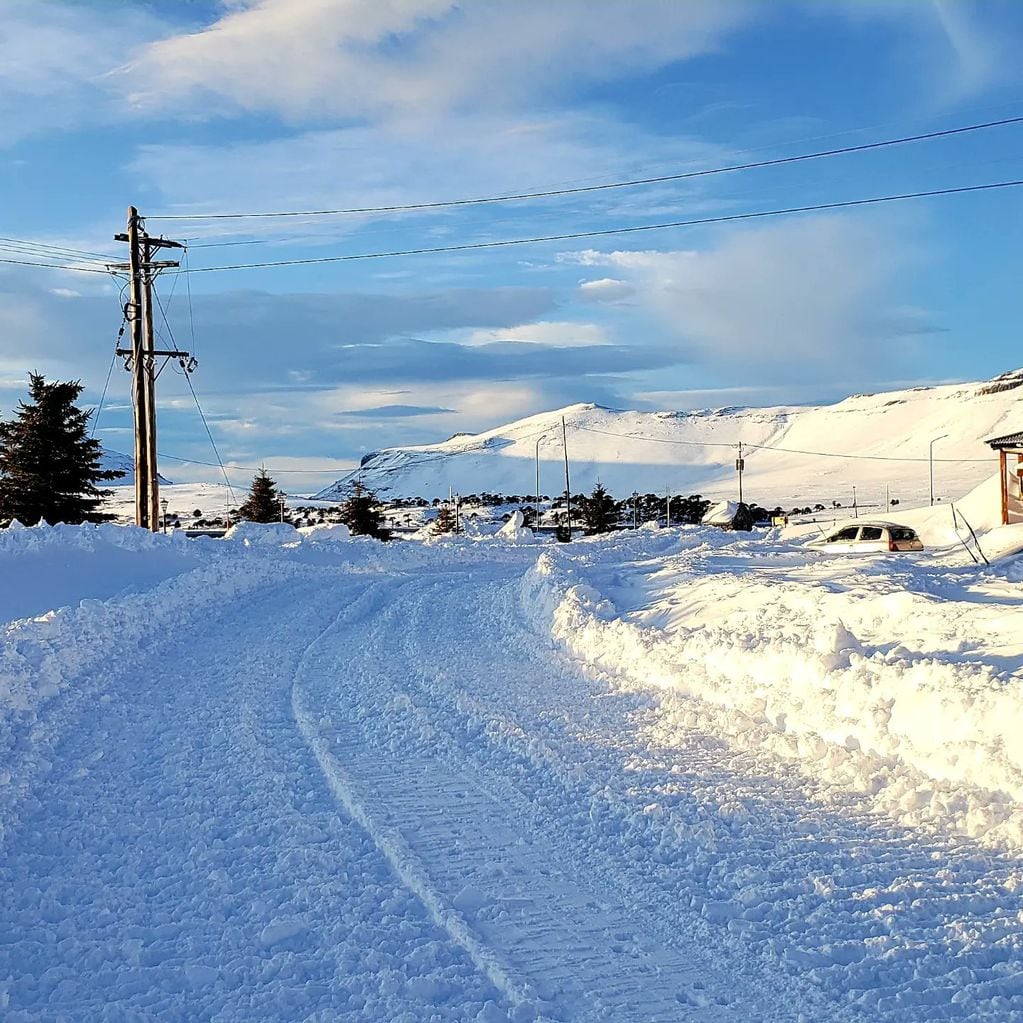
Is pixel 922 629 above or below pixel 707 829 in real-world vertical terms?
above

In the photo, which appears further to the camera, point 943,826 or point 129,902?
point 943,826

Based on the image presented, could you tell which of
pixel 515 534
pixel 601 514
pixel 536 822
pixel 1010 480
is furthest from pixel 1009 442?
pixel 601 514

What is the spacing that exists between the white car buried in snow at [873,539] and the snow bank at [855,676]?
11.2 m

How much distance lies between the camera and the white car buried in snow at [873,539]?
26.7 m

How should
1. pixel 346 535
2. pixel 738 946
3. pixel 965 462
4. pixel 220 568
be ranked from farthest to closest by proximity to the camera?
pixel 965 462
pixel 346 535
pixel 220 568
pixel 738 946

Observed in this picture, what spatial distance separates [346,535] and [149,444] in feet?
37.2

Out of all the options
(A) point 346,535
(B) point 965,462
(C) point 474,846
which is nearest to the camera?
(C) point 474,846

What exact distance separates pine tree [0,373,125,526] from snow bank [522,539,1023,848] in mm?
33872

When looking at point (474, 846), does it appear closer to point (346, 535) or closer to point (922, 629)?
point (922, 629)

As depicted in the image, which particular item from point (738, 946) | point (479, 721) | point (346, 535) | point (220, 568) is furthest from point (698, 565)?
point (346, 535)

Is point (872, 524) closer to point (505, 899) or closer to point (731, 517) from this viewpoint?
point (505, 899)

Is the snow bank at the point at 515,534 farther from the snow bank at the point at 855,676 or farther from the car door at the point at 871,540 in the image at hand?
the snow bank at the point at 855,676

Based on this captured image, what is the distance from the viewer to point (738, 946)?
479 cm

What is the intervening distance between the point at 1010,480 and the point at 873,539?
1163 cm
